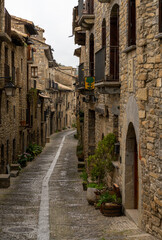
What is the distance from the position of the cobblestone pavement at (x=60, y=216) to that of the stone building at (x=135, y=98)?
63cm

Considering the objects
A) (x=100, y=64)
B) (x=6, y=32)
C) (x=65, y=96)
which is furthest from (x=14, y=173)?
(x=65, y=96)

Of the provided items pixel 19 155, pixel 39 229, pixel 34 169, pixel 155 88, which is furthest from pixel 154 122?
pixel 19 155

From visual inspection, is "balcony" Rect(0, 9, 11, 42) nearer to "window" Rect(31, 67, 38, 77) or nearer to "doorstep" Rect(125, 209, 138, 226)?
"doorstep" Rect(125, 209, 138, 226)

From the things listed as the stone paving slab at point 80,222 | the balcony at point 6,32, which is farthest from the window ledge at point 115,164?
the balcony at point 6,32

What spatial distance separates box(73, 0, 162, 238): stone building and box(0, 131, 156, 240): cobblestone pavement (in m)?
0.63

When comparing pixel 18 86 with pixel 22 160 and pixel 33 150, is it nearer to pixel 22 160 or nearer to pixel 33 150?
pixel 22 160

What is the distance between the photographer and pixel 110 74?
11719 millimetres

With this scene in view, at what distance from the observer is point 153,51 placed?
753cm

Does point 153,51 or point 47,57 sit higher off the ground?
point 47,57

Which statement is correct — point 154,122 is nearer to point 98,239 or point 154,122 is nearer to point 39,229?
point 98,239

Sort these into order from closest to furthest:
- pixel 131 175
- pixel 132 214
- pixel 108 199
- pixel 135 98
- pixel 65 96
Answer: pixel 135 98
pixel 132 214
pixel 131 175
pixel 108 199
pixel 65 96

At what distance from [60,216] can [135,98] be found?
402cm

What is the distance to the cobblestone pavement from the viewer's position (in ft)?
28.0

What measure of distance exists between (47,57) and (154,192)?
35.8 metres
